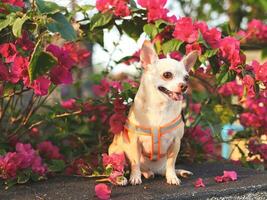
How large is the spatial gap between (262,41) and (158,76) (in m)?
1.01

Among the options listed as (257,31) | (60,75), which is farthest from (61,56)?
(257,31)

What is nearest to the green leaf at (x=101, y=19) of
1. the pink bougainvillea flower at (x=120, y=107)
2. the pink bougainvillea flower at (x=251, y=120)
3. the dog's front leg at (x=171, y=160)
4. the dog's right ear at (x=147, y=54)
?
the dog's right ear at (x=147, y=54)

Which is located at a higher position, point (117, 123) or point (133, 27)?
point (133, 27)

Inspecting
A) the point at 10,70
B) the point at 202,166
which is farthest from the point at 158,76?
the point at 202,166

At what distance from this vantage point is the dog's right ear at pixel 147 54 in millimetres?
1800

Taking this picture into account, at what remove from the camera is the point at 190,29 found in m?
1.84

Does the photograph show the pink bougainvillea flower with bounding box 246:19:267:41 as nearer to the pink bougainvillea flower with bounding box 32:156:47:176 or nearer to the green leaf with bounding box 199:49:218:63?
the green leaf with bounding box 199:49:218:63

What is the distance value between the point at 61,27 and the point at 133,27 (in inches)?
25.2

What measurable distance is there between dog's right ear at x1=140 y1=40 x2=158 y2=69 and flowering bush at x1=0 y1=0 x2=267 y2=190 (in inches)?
4.0

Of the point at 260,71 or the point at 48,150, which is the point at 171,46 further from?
the point at 48,150

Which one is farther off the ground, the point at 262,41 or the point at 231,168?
the point at 262,41

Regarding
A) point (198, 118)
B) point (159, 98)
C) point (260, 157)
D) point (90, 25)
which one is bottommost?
point (260, 157)

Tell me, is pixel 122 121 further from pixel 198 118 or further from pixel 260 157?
pixel 260 157

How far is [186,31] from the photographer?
1.84 meters
